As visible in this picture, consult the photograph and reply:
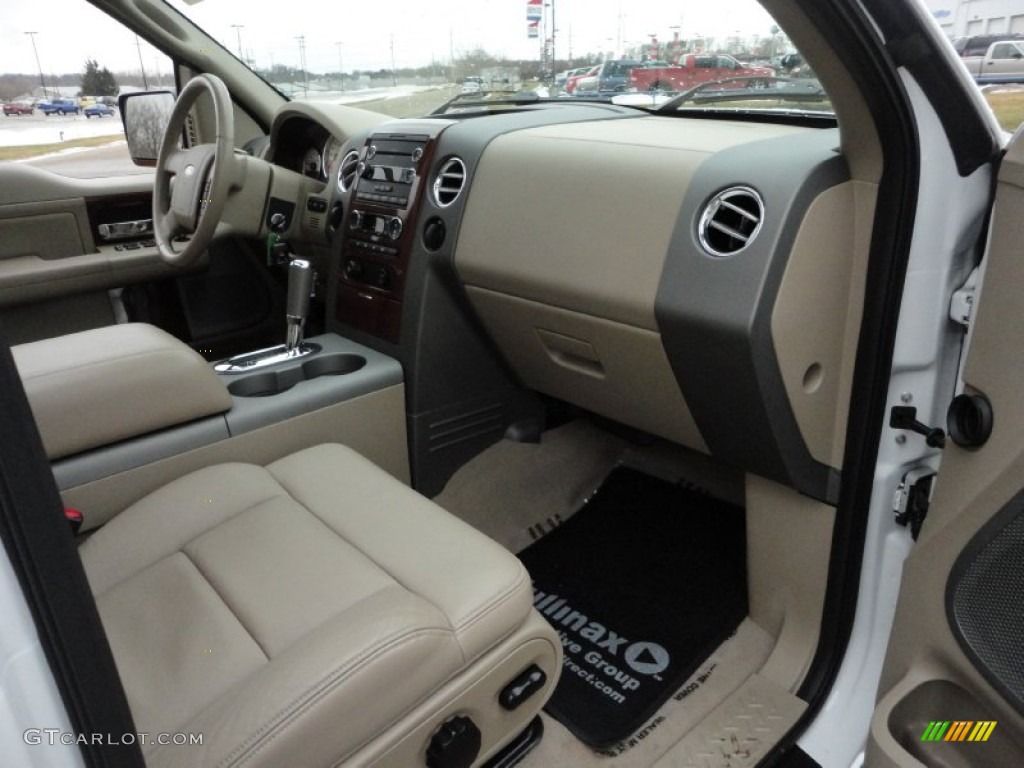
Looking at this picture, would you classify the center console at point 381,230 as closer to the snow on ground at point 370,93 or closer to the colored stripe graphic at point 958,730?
the snow on ground at point 370,93

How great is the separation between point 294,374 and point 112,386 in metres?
0.47

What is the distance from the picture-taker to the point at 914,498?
1.23 m

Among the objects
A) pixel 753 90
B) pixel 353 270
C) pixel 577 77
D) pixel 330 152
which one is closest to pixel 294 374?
pixel 353 270

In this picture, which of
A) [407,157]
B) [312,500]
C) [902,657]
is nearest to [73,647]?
[312,500]

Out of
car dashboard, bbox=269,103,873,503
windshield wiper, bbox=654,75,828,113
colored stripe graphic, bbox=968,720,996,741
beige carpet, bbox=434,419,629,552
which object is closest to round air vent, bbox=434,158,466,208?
car dashboard, bbox=269,103,873,503

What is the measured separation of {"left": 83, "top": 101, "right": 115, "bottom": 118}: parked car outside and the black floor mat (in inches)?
62.0

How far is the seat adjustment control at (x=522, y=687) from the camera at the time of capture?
1109mm

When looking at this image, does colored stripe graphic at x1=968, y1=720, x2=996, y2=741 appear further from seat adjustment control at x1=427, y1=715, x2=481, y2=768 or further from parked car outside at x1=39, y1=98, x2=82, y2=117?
parked car outside at x1=39, y1=98, x2=82, y2=117

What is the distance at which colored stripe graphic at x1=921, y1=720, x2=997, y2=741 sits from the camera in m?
1.05

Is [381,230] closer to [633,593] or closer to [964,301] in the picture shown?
[633,593]

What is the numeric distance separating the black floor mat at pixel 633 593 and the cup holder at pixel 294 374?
0.62 metres

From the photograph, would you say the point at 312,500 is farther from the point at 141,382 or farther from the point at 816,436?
the point at 816,436

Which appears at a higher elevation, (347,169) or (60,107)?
(60,107)

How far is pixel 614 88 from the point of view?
75.4 inches
